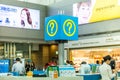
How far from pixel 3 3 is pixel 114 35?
6564 millimetres

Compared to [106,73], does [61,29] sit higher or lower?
higher

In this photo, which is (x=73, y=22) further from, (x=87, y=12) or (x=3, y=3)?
(x=3, y=3)

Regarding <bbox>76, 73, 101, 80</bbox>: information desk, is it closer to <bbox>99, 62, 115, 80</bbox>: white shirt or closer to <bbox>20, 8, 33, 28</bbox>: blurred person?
<bbox>99, 62, 115, 80</bbox>: white shirt

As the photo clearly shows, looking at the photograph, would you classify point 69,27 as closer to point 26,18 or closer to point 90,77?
point 90,77

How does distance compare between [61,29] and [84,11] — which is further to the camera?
[84,11]

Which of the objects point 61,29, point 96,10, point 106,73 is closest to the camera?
point 61,29

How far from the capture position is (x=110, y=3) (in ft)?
44.5

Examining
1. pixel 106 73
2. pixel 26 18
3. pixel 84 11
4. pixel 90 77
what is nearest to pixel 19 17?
pixel 26 18

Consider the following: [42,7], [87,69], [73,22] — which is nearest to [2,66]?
[87,69]

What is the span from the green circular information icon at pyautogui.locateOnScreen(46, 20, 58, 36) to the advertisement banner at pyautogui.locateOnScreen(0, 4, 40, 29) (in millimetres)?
10147

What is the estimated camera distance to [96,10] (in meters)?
14.3

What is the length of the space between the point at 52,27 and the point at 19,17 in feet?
36.1

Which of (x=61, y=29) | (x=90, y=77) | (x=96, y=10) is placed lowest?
(x=90, y=77)

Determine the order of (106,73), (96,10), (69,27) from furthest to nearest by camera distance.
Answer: (96,10)
(106,73)
(69,27)
